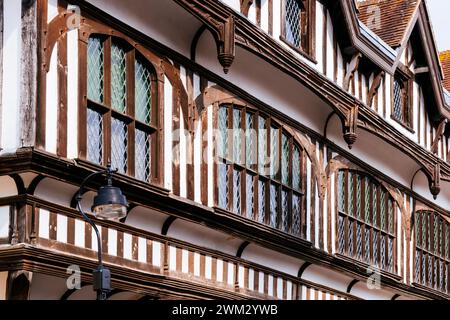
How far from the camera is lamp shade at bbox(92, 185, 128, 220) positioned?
51.3 feet

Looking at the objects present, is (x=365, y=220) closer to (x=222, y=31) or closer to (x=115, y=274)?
(x=222, y=31)

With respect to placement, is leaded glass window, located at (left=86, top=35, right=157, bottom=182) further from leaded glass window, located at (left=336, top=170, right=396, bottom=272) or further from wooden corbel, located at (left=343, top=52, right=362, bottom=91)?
wooden corbel, located at (left=343, top=52, right=362, bottom=91)

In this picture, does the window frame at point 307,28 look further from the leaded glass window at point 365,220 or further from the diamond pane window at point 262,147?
the leaded glass window at point 365,220

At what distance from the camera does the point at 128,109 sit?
62.6ft

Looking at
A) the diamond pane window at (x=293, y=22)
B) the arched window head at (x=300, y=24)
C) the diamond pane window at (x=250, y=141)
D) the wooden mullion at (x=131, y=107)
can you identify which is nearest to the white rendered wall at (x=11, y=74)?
the wooden mullion at (x=131, y=107)

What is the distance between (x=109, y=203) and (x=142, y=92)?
14.2 ft

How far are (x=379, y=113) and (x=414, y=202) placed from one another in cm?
325

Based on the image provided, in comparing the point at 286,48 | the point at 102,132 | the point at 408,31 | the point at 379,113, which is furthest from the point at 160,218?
the point at 408,31

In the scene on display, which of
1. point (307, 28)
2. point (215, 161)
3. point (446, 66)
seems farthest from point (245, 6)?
point (446, 66)

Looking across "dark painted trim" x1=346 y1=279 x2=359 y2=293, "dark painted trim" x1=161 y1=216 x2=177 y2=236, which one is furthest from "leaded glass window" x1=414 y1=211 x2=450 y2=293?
"dark painted trim" x1=161 y1=216 x2=177 y2=236

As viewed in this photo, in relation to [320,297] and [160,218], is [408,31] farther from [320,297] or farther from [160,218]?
[160,218]

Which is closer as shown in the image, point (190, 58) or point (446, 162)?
point (190, 58)

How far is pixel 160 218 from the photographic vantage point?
19.6 meters

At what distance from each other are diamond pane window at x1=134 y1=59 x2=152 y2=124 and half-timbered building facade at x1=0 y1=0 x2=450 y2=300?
0.03 meters
